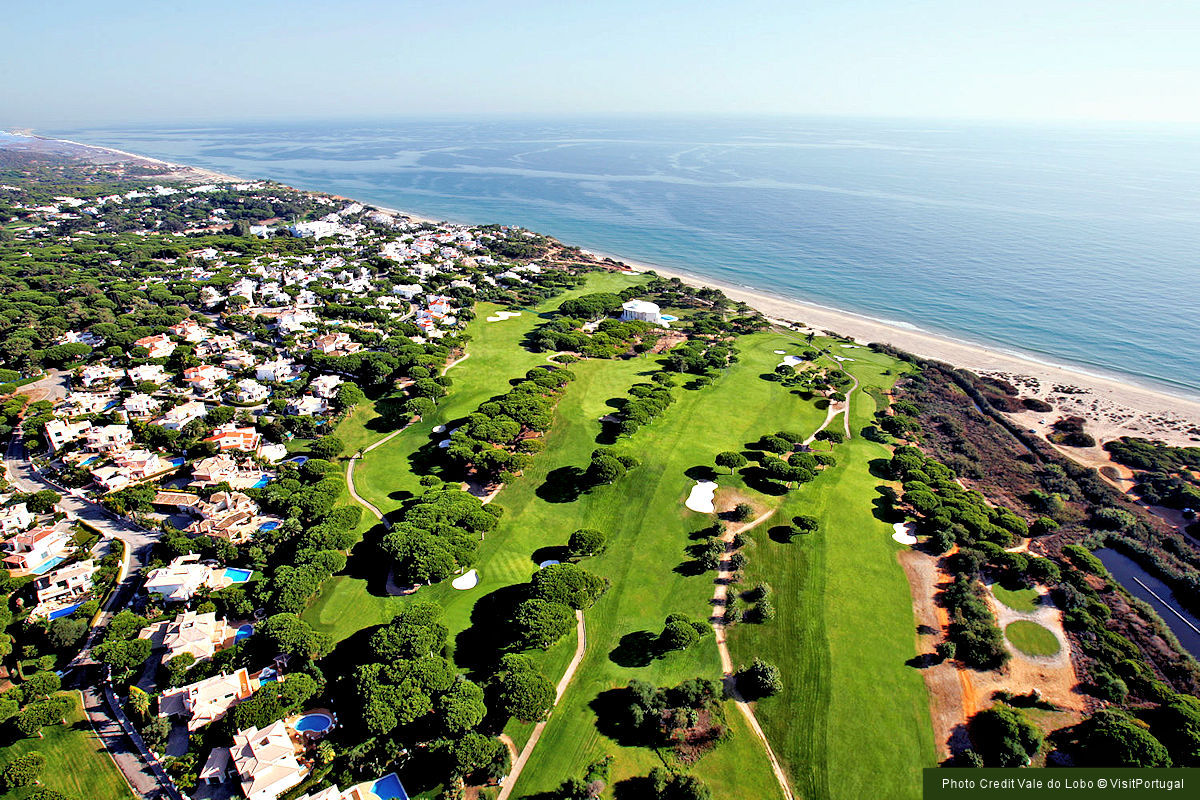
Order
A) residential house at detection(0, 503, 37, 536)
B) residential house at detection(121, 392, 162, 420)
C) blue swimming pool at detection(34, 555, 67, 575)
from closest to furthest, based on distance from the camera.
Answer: blue swimming pool at detection(34, 555, 67, 575) < residential house at detection(0, 503, 37, 536) < residential house at detection(121, 392, 162, 420)

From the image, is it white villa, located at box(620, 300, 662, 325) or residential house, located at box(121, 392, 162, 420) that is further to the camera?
white villa, located at box(620, 300, 662, 325)

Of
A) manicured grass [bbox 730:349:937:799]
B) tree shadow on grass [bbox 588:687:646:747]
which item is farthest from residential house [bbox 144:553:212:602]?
manicured grass [bbox 730:349:937:799]

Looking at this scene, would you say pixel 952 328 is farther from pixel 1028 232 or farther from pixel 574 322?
pixel 1028 232

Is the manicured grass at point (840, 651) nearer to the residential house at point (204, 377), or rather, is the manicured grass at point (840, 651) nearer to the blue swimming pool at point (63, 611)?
the blue swimming pool at point (63, 611)

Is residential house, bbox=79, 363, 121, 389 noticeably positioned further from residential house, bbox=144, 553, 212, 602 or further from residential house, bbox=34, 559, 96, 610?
residential house, bbox=144, 553, 212, 602

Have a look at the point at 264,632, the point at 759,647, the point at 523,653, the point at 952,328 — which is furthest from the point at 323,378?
the point at 952,328

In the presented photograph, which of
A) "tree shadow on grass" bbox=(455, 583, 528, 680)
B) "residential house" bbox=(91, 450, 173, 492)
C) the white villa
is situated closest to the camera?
"tree shadow on grass" bbox=(455, 583, 528, 680)
